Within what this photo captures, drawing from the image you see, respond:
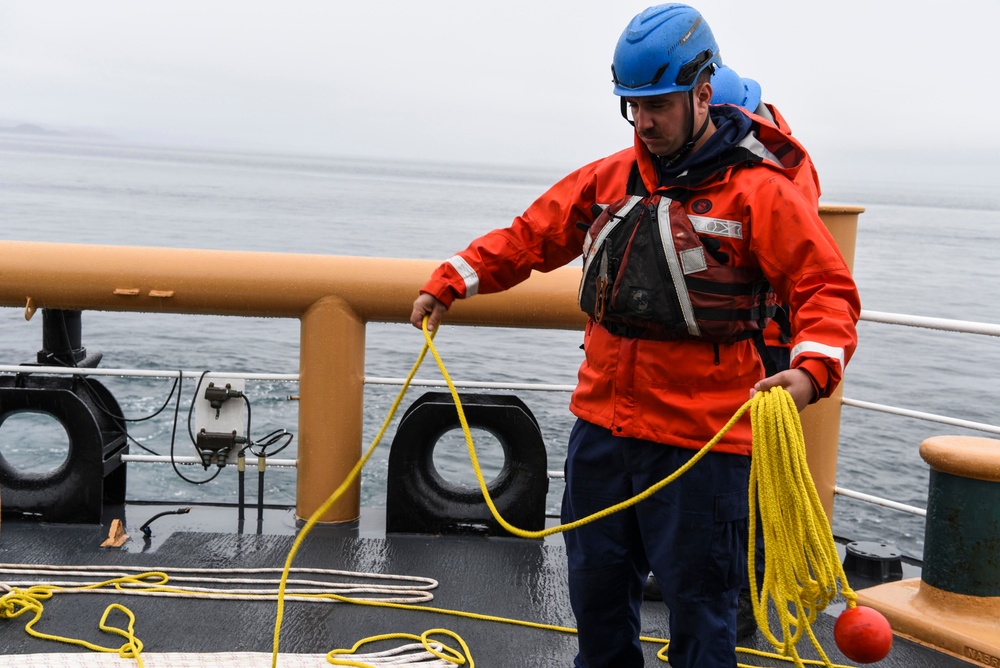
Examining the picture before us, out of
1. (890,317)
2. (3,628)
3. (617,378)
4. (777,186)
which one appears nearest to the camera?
(777,186)

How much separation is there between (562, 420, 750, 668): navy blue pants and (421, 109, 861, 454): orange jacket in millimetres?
68

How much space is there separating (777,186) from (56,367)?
3221 millimetres

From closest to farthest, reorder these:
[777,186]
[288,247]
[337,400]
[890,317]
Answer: [777,186]
[890,317]
[337,400]
[288,247]

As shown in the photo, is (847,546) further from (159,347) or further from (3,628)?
(159,347)

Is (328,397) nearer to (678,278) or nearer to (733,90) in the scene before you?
(733,90)

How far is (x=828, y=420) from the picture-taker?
3.97m

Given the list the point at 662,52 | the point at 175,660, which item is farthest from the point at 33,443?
the point at 662,52

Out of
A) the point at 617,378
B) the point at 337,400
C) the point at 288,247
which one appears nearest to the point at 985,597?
the point at 617,378

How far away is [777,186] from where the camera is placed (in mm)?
2146

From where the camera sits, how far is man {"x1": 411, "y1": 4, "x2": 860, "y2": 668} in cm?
215

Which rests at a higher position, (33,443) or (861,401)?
(861,401)

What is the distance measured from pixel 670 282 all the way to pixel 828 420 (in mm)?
2048

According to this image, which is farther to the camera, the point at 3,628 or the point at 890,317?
the point at 890,317

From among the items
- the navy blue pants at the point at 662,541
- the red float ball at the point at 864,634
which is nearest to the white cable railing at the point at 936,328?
the navy blue pants at the point at 662,541
